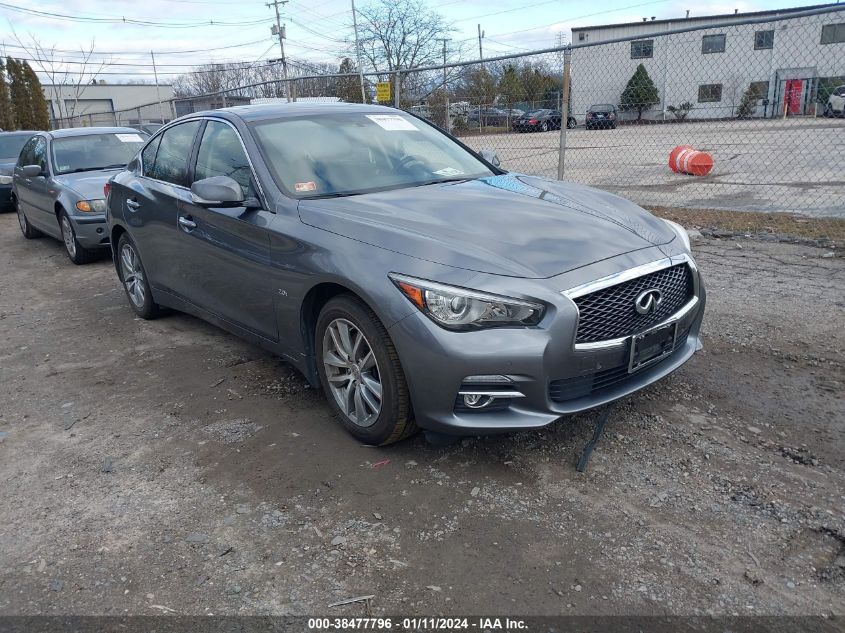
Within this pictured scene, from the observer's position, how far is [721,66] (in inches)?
1372

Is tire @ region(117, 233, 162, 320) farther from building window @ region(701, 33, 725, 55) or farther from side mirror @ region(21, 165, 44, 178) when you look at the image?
building window @ region(701, 33, 725, 55)

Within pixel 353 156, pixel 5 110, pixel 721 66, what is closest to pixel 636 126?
pixel 353 156

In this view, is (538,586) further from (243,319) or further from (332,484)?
(243,319)

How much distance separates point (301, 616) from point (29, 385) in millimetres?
3331

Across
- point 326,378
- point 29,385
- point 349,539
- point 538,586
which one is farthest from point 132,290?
point 538,586

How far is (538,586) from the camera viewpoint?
2.45 meters

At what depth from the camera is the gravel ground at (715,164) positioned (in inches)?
419

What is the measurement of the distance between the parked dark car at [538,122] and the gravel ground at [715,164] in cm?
20

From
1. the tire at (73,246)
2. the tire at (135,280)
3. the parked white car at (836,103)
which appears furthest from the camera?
the parked white car at (836,103)

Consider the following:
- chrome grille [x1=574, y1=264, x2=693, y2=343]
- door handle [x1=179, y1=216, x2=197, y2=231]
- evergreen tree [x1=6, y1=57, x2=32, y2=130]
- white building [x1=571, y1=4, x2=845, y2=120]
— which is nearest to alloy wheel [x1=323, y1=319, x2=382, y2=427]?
chrome grille [x1=574, y1=264, x2=693, y2=343]

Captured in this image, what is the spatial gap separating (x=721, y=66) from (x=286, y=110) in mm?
36418

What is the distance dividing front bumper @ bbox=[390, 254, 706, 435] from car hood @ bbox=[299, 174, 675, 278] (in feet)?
0.97

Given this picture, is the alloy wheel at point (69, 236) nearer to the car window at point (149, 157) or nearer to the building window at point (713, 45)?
the car window at point (149, 157)

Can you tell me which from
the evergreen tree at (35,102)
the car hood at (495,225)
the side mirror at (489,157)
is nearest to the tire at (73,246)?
the side mirror at (489,157)
